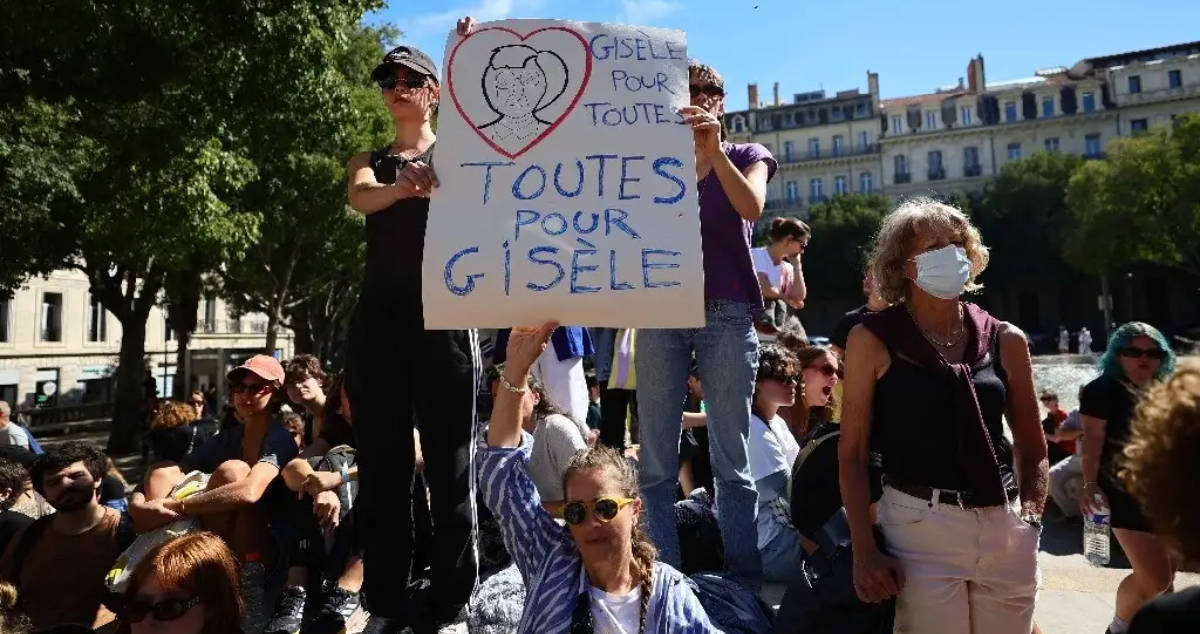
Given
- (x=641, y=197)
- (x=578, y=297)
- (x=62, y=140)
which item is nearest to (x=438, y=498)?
(x=578, y=297)

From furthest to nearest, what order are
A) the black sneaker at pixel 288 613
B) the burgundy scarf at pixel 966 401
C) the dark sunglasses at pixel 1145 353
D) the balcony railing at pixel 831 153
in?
the balcony railing at pixel 831 153
the dark sunglasses at pixel 1145 353
the black sneaker at pixel 288 613
the burgundy scarf at pixel 966 401

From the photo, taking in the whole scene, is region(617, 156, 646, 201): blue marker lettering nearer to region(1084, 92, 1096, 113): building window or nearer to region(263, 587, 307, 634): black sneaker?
region(263, 587, 307, 634): black sneaker

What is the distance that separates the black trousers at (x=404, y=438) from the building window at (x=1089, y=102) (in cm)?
6922

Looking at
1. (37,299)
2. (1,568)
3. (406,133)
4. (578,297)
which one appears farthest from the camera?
(37,299)

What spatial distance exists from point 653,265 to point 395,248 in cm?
97

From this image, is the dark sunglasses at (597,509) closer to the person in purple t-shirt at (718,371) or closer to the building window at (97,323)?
the person in purple t-shirt at (718,371)

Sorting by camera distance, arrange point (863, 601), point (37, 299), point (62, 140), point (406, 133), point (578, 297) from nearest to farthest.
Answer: point (863, 601), point (578, 297), point (406, 133), point (62, 140), point (37, 299)

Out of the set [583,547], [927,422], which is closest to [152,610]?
[583,547]

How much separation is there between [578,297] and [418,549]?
4.16ft

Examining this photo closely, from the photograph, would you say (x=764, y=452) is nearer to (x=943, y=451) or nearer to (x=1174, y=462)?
(x=943, y=451)

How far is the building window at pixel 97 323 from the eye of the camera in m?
40.5

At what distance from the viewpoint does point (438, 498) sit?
3.07 m

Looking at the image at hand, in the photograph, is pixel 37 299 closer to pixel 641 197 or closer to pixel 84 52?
pixel 84 52

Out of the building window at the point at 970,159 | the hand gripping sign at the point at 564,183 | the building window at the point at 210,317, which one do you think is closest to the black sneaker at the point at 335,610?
the hand gripping sign at the point at 564,183
